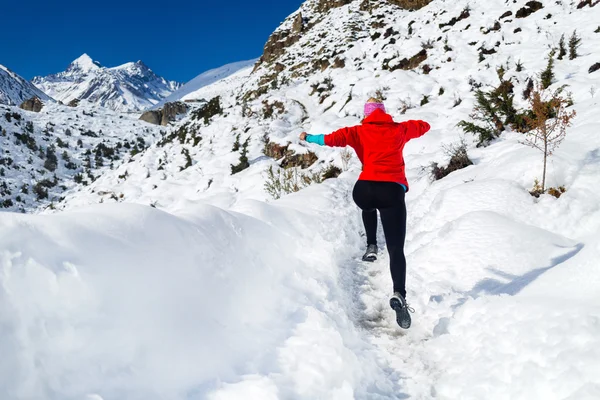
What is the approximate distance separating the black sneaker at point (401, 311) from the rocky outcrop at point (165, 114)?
31.3 metres

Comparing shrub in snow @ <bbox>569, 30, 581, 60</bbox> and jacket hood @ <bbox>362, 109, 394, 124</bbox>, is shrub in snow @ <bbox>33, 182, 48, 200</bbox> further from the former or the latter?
shrub in snow @ <bbox>569, 30, 581, 60</bbox>

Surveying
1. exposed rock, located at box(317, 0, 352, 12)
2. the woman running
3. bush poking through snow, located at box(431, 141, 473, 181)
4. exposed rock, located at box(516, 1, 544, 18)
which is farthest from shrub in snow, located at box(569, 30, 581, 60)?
exposed rock, located at box(317, 0, 352, 12)

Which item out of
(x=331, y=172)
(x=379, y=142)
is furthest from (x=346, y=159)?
(x=379, y=142)

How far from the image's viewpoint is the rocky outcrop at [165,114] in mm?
31086

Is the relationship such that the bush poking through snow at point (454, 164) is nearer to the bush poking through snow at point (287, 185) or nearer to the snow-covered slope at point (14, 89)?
the bush poking through snow at point (287, 185)

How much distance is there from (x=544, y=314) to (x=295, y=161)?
307 inches

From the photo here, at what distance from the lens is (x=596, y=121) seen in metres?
4.58

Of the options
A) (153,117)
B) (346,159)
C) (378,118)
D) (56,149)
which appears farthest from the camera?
(153,117)

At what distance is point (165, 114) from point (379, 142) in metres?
32.6

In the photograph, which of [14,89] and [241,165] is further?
[14,89]

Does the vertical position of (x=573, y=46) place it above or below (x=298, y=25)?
below

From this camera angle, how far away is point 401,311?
2377 millimetres

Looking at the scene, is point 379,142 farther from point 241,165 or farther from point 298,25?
point 298,25

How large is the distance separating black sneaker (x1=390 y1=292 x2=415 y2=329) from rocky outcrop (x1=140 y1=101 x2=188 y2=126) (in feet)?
103
